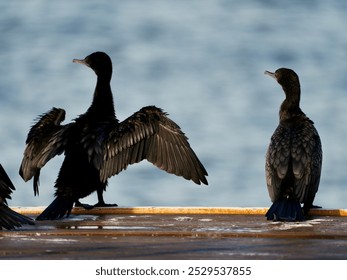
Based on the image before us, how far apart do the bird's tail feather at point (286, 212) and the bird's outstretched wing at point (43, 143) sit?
1.95 m

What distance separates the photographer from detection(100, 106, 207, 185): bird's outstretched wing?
884 cm

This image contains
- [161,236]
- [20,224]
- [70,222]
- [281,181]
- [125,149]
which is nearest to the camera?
[161,236]

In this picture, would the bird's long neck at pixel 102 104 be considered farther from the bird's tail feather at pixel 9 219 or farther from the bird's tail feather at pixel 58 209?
the bird's tail feather at pixel 9 219

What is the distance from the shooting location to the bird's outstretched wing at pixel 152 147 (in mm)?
8836

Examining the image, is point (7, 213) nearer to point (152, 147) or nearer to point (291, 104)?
point (152, 147)

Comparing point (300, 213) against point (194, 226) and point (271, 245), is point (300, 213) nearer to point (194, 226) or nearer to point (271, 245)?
point (194, 226)

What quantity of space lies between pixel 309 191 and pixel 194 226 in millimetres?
1396

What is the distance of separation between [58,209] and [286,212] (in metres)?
1.77

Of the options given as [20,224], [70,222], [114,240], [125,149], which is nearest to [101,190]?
[125,149]

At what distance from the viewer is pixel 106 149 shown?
8.83m

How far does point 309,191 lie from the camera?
26.8 feet

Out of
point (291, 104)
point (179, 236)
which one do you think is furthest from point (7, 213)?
point (291, 104)

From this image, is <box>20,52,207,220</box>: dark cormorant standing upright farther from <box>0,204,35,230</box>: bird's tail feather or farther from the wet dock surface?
<box>0,204,35,230</box>: bird's tail feather

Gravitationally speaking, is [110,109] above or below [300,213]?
above
